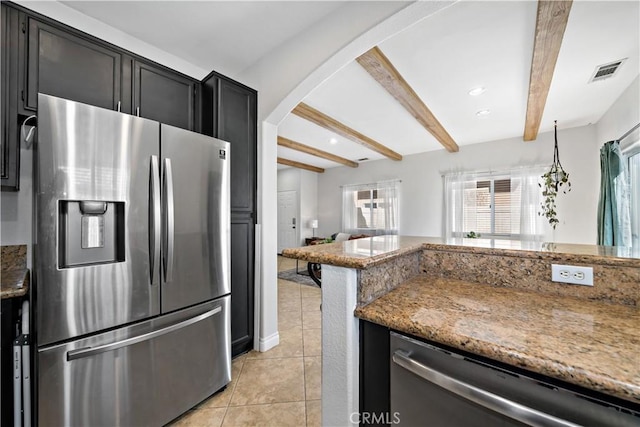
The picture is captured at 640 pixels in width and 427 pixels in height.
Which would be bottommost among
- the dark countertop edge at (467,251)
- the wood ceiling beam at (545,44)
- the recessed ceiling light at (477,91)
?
the dark countertop edge at (467,251)

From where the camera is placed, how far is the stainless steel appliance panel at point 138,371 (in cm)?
110

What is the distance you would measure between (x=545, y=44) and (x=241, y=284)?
306cm

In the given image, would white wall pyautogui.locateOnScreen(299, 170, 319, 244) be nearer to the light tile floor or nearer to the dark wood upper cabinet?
the light tile floor

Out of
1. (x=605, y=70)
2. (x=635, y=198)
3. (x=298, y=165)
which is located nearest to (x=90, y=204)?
(x=605, y=70)

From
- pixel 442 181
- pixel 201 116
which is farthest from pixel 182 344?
A: pixel 442 181

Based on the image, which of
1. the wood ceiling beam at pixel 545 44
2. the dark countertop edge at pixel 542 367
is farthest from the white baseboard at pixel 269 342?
the wood ceiling beam at pixel 545 44

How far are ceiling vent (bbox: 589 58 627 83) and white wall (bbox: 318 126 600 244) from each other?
191cm

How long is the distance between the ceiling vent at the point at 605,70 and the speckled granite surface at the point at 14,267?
4.43m

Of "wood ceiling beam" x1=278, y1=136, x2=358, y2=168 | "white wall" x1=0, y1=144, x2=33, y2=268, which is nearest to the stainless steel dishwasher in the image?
"white wall" x1=0, y1=144, x2=33, y2=268

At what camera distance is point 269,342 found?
226 cm

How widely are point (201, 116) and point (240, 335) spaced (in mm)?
1899

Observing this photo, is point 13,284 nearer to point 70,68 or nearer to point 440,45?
point 70,68

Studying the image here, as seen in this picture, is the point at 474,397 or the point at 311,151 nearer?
the point at 474,397

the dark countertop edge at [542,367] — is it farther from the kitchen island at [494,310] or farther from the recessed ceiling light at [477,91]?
the recessed ceiling light at [477,91]
